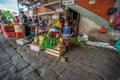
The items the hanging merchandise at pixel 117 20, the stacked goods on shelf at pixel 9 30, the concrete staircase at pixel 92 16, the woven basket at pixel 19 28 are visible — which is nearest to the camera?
the hanging merchandise at pixel 117 20

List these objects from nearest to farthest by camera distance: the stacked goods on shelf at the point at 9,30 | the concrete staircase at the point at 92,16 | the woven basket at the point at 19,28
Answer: the concrete staircase at the point at 92,16, the woven basket at the point at 19,28, the stacked goods on shelf at the point at 9,30

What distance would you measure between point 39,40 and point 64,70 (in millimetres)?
1944

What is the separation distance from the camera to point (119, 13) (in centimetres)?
368

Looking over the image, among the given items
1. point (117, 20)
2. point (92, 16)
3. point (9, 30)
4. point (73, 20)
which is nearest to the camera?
point (117, 20)

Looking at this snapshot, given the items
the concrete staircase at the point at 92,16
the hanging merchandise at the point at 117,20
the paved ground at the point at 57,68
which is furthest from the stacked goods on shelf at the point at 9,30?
the hanging merchandise at the point at 117,20

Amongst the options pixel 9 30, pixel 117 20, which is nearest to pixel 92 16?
pixel 117 20

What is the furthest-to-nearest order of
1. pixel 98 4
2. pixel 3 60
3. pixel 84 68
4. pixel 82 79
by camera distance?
1. pixel 98 4
2. pixel 3 60
3. pixel 84 68
4. pixel 82 79

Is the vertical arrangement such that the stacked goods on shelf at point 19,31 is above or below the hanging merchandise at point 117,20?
below

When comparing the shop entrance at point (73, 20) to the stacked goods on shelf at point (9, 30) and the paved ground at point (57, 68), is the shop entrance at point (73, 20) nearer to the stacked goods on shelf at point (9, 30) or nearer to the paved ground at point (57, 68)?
the paved ground at point (57, 68)

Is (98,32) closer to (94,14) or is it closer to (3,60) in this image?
(94,14)

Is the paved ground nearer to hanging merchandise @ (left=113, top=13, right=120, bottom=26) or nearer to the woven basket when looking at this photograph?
hanging merchandise @ (left=113, top=13, right=120, bottom=26)

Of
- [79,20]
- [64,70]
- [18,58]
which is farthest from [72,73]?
[79,20]

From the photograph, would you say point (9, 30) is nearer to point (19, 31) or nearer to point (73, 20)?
point (19, 31)

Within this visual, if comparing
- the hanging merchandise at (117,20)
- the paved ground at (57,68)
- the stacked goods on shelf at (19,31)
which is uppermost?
the hanging merchandise at (117,20)
